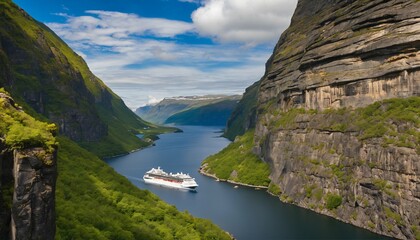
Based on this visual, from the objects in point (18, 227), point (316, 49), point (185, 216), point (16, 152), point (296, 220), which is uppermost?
point (316, 49)

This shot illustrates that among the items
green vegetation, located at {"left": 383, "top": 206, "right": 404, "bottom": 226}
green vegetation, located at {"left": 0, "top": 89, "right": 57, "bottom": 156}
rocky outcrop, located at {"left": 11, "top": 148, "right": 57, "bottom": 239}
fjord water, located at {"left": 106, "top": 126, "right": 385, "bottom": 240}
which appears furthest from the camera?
fjord water, located at {"left": 106, "top": 126, "right": 385, "bottom": 240}

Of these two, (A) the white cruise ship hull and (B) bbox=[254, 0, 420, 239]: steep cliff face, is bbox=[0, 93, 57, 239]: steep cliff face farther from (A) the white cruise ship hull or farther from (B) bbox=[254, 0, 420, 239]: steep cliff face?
(A) the white cruise ship hull

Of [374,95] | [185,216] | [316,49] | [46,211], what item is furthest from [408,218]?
[46,211]

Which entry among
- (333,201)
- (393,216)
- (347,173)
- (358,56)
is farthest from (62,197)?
(358,56)

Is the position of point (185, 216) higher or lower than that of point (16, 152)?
lower

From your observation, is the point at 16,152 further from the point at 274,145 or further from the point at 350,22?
the point at 274,145

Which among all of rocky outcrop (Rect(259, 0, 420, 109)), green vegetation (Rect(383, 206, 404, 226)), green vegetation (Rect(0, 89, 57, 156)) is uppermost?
rocky outcrop (Rect(259, 0, 420, 109))

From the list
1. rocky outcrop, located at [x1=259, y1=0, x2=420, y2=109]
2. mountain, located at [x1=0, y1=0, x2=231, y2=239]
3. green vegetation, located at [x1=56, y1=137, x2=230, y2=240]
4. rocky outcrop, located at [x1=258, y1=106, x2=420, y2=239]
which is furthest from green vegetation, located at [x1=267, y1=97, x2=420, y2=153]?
mountain, located at [x1=0, y1=0, x2=231, y2=239]

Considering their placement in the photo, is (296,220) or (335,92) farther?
(335,92)
